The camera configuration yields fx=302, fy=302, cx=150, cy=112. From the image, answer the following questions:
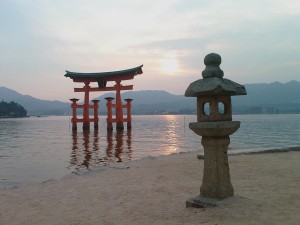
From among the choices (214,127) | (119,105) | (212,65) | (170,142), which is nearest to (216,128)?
(214,127)

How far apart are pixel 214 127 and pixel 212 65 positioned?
1.07m

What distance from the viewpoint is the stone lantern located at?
190 inches

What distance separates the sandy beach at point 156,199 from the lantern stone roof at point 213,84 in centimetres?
175

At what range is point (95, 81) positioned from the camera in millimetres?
38531

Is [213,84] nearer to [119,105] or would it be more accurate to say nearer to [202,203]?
[202,203]

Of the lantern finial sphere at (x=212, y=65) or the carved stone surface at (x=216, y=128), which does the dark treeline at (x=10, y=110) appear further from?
the carved stone surface at (x=216, y=128)

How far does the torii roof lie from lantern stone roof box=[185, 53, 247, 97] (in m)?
30.7

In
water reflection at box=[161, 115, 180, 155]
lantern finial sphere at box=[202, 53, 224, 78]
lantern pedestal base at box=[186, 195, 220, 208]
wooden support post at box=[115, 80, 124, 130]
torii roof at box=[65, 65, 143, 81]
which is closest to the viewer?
lantern pedestal base at box=[186, 195, 220, 208]

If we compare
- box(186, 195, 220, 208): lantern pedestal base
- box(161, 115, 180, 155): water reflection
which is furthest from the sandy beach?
box(161, 115, 180, 155): water reflection

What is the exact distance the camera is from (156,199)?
5.86 meters

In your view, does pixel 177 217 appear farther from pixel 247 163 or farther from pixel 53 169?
pixel 53 169

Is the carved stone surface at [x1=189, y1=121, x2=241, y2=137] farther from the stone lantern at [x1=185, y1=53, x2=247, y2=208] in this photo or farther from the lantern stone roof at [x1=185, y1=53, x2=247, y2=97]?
the lantern stone roof at [x1=185, y1=53, x2=247, y2=97]

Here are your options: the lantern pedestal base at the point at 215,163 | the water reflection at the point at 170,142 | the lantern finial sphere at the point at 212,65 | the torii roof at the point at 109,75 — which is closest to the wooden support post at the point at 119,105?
the torii roof at the point at 109,75

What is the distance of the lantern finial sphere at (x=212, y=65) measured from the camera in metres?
5.02
